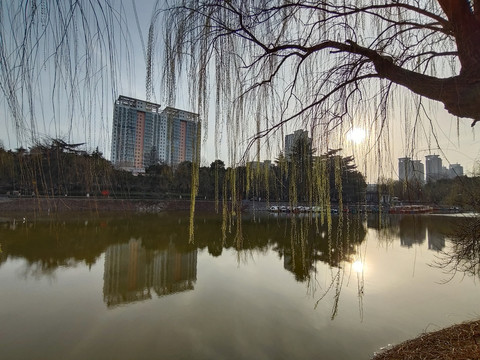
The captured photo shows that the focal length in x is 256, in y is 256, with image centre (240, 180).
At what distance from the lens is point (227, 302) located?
4469 millimetres

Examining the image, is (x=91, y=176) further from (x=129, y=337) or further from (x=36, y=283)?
(x=36, y=283)

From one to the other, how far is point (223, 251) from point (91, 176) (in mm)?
7370

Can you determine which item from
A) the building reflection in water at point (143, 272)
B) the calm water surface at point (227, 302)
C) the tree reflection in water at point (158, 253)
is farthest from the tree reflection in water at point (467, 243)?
the building reflection in water at point (143, 272)

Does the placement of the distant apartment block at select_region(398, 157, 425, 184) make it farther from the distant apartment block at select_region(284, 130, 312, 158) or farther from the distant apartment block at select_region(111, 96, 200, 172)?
the distant apartment block at select_region(111, 96, 200, 172)

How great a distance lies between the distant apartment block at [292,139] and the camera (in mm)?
1585

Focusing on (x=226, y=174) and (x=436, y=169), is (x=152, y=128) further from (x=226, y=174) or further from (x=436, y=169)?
(x=436, y=169)

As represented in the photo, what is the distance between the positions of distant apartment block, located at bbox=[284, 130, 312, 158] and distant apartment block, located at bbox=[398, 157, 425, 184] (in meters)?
0.53

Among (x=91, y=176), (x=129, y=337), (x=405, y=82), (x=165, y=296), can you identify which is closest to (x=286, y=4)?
(x=405, y=82)

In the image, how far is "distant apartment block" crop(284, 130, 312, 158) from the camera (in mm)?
1585

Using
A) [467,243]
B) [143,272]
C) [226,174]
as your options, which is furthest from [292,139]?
[143,272]

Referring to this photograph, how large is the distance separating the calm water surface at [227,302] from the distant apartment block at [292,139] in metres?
0.44

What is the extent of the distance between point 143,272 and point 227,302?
2.87 meters

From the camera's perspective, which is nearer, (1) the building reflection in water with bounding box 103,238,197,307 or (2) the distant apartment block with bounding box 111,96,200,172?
(2) the distant apartment block with bounding box 111,96,200,172

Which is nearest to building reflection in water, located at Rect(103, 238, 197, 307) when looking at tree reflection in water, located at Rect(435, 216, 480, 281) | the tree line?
the tree line
